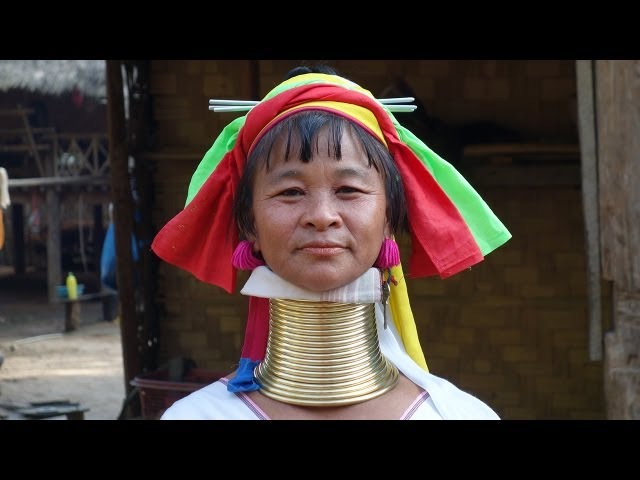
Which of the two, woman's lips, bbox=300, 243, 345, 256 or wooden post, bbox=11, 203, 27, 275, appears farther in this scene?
wooden post, bbox=11, 203, 27, 275

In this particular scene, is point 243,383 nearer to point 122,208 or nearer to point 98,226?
point 122,208

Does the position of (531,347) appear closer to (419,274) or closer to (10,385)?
(419,274)

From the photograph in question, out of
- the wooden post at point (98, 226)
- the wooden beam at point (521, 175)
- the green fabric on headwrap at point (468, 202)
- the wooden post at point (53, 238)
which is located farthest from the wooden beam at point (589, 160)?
the wooden post at point (98, 226)

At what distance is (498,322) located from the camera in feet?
18.8

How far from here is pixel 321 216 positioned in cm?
184

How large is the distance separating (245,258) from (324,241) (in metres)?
0.25

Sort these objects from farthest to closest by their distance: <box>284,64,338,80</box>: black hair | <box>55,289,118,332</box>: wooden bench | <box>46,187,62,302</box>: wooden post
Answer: <box>46,187,62,302</box>: wooden post → <box>55,289,118,332</box>: wooden bench → <box>284,64,338,80</box>: black hair

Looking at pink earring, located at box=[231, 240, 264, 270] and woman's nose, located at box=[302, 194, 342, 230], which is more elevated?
woman's nose, located at box=[302, 194, 342, 230]

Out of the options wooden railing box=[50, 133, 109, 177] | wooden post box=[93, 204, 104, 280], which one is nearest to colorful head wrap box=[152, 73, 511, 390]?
wooden railing box=[50, 133, 109, 177]

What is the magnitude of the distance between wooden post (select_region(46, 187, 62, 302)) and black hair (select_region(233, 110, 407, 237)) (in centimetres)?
1121

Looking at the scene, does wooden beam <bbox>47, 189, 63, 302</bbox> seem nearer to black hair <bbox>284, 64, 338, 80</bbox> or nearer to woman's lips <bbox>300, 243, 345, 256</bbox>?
black hair <bbox>284, 64, 338, 80</bbox>

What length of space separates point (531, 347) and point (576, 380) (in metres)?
0.38

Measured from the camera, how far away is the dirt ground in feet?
27.7
